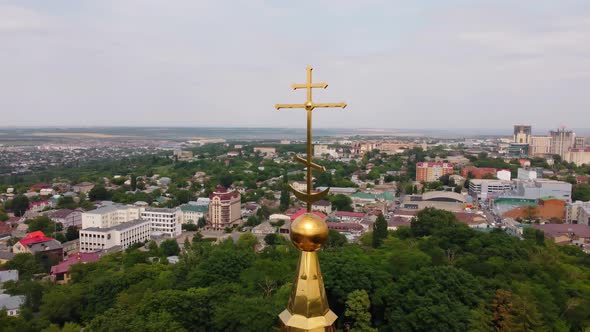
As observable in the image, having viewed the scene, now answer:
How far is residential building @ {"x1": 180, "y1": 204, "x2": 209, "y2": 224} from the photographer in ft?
122

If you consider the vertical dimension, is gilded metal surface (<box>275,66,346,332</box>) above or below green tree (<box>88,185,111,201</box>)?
above

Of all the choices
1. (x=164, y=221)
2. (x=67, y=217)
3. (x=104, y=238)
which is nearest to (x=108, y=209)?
(x=67, y=217)

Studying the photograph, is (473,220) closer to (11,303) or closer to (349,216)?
(349,216)

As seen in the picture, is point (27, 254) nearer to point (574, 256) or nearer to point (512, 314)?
point (512, 314)

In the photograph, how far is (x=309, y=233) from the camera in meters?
3.42

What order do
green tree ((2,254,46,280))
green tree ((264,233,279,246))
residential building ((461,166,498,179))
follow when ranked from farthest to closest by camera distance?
residential building ((461,166,498,179))
green tree ((264,233,279,246))
green tree ((2,254,46,280))

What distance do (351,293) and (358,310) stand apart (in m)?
0.64

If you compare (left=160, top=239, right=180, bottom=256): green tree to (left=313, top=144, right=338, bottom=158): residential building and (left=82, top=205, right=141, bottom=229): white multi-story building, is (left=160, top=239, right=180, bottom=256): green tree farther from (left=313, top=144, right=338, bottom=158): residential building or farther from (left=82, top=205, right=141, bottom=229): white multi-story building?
(left=313, top=144, right=338, bottom=158): residential building

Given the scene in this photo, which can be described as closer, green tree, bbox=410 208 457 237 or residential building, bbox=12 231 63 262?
green tree, bbox=410 208 457 237

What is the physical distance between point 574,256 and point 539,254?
2.97 meters

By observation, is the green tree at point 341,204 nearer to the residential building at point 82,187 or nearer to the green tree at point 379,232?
the green tree at point 379,232

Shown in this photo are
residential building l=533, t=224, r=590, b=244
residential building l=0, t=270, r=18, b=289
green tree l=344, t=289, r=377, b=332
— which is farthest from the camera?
residential building l=533, t=224, r=590, b=244

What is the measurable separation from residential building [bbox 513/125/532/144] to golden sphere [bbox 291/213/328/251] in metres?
111

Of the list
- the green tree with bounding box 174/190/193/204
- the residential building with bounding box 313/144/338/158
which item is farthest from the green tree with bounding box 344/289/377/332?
the residential building with bounding box 313/144/338/158
